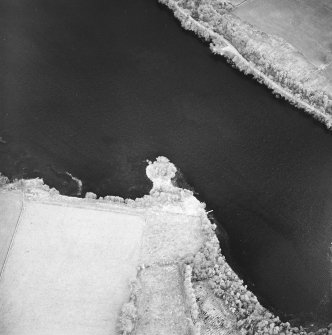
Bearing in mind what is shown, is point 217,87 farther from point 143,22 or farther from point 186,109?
point 143,22

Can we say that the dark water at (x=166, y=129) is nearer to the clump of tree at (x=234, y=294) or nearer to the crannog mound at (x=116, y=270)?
the clump of tree at (x=234, y=294)

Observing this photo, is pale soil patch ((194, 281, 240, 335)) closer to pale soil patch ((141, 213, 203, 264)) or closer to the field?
pale soil patch ((141, 213, 203, 264))

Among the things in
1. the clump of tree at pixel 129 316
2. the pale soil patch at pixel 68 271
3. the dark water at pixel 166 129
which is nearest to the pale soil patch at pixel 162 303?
the clump of tree at pixel 129 316

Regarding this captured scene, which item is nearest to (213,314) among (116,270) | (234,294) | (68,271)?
(234,294)

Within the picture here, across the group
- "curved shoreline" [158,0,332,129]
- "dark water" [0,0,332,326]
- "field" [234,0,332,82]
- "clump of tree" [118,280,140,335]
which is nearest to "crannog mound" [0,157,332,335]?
"clump of tree" [118,280,140,335]

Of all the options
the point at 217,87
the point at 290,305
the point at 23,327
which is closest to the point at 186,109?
the point at 217,87
